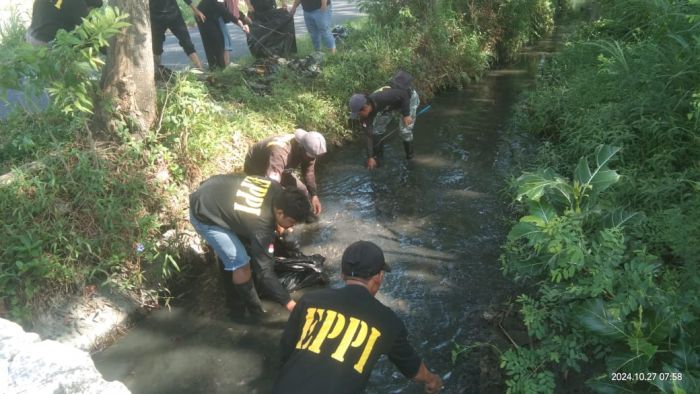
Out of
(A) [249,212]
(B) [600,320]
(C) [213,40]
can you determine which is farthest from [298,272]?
(C) [213,40]

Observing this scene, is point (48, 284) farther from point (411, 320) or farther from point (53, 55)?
point (411, 320)

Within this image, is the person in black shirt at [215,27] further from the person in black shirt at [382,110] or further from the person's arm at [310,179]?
the person's arm at [310,179]

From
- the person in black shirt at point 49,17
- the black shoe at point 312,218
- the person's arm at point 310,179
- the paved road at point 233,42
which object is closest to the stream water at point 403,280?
the black shoe at point 312,218

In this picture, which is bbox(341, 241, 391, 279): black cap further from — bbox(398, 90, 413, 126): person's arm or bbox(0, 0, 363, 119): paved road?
bbox(0, 0, 363, 119): paved road

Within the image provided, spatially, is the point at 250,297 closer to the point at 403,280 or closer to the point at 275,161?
the point at 275,161

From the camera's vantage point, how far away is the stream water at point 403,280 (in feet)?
11.6

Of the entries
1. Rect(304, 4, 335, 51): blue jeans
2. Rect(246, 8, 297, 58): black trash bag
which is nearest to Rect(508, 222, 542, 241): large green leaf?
Rect(246, 8, 297, 58): black trash bag

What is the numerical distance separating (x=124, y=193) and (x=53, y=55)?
1.32 meters

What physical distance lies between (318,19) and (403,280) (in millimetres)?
5549

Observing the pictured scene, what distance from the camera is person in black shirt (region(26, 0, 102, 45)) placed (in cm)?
538

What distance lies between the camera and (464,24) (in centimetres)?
1018
